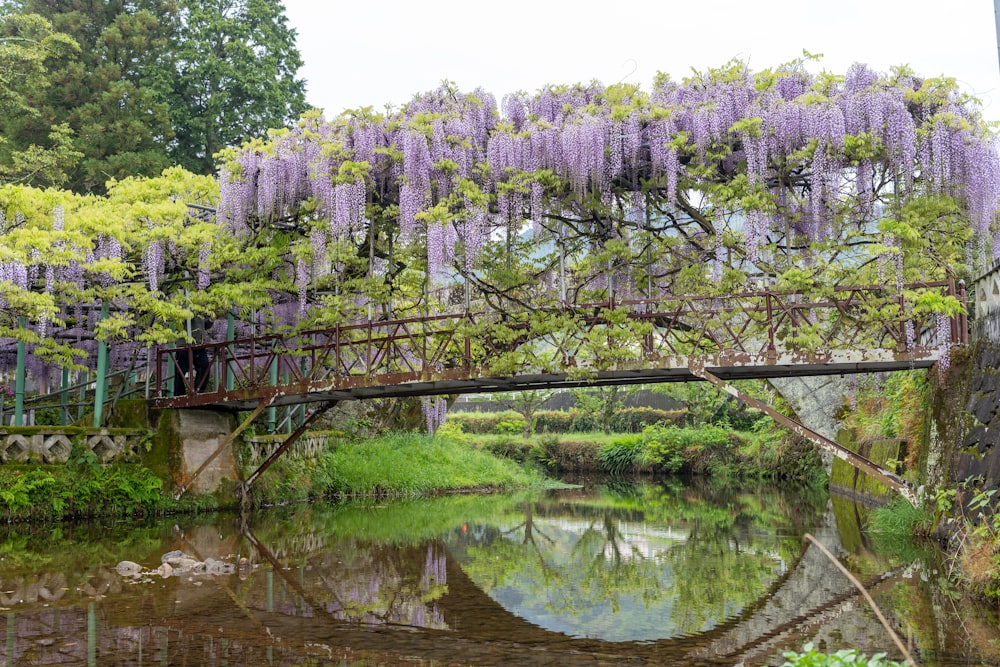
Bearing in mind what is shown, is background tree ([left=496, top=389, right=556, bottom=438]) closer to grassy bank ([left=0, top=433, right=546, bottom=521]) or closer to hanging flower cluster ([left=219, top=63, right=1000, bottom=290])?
grassy bank ([left=0, top=433, right=546, bottom=521])

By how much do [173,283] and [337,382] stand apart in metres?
4.72

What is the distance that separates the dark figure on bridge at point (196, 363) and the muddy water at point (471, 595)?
11.4 feet

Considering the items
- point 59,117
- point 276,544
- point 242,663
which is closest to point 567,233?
point 276,544

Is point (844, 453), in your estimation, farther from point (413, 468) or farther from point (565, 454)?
point (565, 454)

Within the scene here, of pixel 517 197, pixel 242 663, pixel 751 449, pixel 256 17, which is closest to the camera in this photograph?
pixel 242 663

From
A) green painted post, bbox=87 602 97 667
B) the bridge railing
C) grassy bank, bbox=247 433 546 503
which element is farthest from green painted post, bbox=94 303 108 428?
green painted post, bbox=87 602 97 667

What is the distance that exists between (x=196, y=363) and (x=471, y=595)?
1144cm

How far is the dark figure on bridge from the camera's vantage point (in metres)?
18.4

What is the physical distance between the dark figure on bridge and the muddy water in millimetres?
3460

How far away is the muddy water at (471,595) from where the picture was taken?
7008mm

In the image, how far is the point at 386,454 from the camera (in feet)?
76.0

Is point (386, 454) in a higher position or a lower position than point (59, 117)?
lower

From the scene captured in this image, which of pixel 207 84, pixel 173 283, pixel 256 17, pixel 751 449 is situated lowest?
pixel 751 449

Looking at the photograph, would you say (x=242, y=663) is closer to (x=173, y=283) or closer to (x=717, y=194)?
(x=717, y=194)
